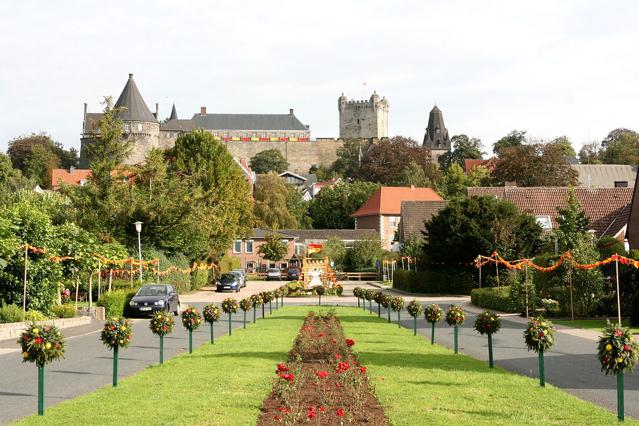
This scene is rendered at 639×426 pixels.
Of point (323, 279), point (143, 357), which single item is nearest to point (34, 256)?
point (143, 357)

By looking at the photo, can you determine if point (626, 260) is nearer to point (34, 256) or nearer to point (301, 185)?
point (34, 256)

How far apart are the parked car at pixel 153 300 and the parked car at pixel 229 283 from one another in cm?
2414

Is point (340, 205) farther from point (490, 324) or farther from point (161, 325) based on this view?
point (490, 324)

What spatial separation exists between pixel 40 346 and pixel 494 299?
28.9 meters

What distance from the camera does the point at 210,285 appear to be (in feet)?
240

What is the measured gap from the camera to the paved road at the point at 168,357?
13422 millimetres

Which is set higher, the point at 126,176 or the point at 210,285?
the point at 126,176

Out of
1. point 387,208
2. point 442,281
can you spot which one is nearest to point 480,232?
point 442,281

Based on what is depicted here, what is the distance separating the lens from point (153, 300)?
35.0 metres

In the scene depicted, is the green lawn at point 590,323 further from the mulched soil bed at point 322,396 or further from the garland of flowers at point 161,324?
the garland of flowers at point 161,324

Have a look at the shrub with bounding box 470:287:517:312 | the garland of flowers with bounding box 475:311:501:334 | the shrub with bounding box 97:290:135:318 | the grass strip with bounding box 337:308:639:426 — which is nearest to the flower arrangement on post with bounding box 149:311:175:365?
the grass strip with bounding box 337:308:639:426

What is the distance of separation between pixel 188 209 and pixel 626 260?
29.9 metres

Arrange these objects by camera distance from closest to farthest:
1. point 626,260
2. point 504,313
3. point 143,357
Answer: point 143,357
point 626,260
point 504,313

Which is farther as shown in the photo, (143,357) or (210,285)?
(210,285)
